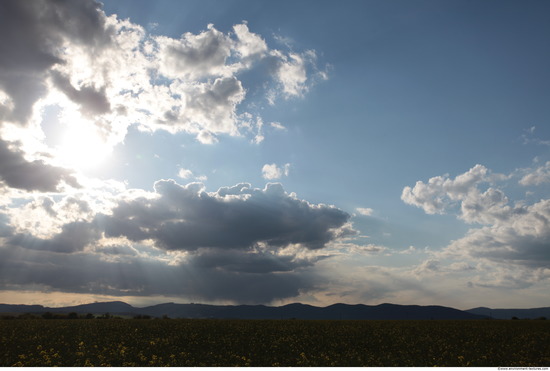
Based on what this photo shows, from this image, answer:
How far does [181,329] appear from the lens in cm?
5303

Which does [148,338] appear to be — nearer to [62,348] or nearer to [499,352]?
[62,348]

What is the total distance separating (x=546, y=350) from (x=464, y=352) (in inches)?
389

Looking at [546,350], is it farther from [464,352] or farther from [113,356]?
[113,356]

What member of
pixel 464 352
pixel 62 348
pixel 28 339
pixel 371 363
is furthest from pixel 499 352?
pixel 28 339

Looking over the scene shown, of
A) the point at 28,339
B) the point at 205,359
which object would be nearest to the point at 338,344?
the point at 205,359

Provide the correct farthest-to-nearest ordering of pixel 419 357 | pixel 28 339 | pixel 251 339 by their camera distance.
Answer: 1. pixel 251 339
2. pixel 28 339
3. pixel 419 357

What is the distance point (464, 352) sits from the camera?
3759 cm

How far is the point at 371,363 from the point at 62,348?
30.4m

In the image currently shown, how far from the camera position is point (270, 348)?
3938 centimetres

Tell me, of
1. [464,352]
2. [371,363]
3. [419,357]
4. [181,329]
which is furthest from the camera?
[181,329]

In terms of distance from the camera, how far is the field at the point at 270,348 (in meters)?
32.8

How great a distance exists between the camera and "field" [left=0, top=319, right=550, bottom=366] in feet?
108

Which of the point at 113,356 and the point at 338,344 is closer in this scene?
the point at 113,356

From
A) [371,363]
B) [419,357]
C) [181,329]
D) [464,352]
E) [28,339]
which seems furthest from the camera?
[181,329]
